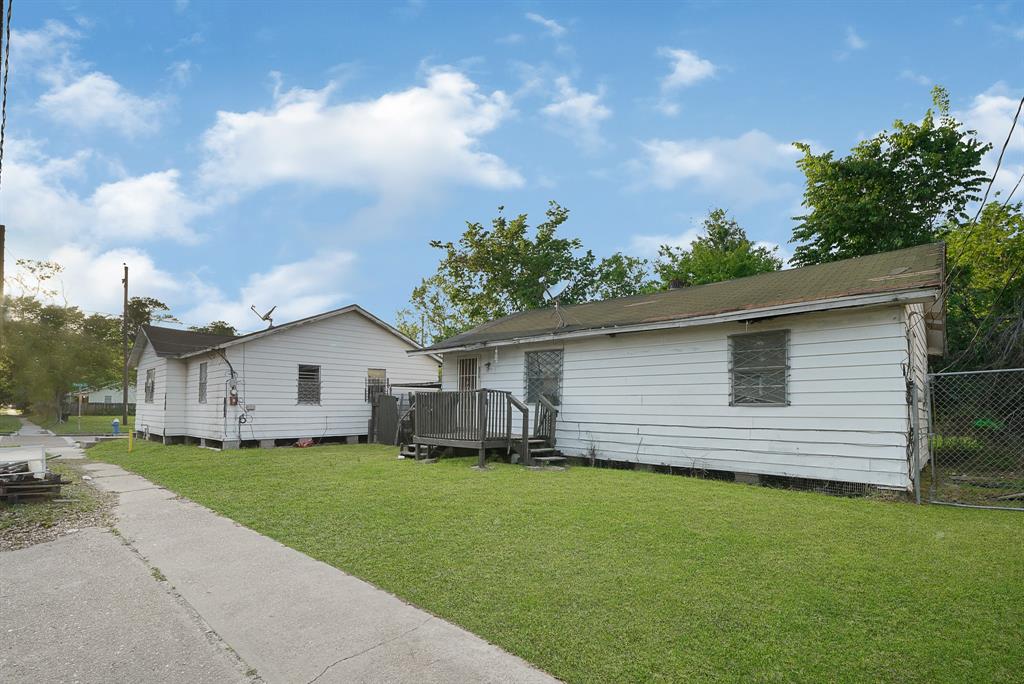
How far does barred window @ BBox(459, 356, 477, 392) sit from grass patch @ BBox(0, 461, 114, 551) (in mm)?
8030

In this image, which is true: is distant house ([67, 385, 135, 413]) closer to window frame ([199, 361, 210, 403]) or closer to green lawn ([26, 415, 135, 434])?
green lawn ([26, 415, 135, 434])

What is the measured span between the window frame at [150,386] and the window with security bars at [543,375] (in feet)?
49.3

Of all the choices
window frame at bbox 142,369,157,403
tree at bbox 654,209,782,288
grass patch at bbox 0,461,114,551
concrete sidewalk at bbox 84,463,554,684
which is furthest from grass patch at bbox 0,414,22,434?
tree at bbox 654,209,782,288

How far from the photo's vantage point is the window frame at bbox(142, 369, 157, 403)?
20.3 m

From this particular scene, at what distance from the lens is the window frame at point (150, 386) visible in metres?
20.3

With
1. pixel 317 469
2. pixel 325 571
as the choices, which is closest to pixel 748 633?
pixel 325 571

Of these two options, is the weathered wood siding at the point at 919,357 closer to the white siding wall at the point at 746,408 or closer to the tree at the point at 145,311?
the white siding wall at the point at 746,408

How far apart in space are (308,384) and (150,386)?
7839mm

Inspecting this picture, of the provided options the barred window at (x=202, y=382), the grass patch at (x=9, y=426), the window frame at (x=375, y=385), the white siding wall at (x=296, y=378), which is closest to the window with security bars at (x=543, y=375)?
the window frame at (x=375, y=385)

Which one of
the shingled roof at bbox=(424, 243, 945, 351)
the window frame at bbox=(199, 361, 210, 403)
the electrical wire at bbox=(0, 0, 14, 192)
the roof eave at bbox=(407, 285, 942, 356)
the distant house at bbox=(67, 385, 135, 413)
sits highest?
the electrical wire at bbox=(0, 0, 14, 192)

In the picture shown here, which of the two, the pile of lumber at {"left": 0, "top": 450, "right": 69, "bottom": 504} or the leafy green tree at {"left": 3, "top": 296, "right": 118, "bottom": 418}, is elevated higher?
the leafy green tree at {"left": 3, "top": 296, "right": 118, "bottom": 418}

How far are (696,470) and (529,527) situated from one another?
5.06 m

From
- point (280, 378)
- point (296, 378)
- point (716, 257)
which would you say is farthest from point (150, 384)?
point (716, 257)

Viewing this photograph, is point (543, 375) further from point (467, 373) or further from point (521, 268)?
point (521, 268)
